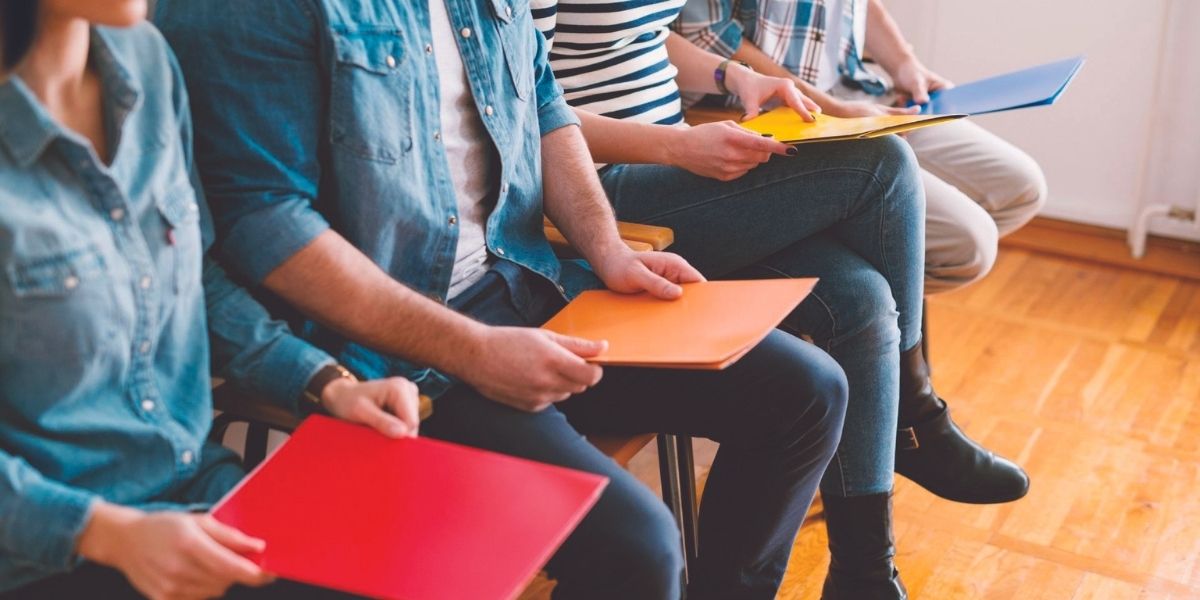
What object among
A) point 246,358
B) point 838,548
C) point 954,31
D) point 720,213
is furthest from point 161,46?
point 954,31

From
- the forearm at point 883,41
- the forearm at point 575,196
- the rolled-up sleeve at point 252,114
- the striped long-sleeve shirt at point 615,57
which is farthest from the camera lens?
the forearm at point 883,41

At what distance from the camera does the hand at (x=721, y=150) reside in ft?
5.50

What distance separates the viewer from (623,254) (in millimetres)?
1505

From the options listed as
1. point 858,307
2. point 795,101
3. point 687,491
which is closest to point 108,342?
point 687,491

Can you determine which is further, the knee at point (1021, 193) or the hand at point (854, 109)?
the knee at point (1021, 193)

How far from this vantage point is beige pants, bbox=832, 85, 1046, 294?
1.99 m

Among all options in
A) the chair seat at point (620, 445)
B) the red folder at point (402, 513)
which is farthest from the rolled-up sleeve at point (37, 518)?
the chair seat at point (620, 445)

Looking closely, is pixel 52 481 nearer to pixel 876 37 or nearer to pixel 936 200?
pixel 936 200

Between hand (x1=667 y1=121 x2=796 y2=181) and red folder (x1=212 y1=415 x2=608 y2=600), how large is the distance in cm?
72

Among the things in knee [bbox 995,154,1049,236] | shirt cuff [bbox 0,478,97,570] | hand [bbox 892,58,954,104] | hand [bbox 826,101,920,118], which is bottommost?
knee [bbox 995,154,1049,236]

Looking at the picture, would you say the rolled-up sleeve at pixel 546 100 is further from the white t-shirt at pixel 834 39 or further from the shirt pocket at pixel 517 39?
the white t-shirt at pixel 834 39

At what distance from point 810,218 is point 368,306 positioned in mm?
696

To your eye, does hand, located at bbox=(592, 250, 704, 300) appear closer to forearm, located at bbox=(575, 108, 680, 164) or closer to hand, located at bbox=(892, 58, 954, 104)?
forearm, located at bbox=(575, 108, 680, 164)

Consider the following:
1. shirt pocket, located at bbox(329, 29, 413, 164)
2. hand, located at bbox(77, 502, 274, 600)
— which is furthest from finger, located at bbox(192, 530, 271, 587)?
shirt pocket, located at bbox(329, 29, 413, 164)
